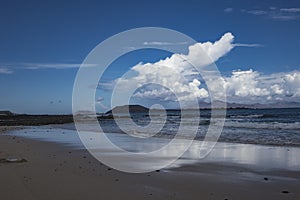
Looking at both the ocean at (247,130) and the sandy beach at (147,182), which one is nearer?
the sandy beach at (147,182)

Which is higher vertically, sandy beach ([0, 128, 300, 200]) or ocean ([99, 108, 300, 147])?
ocean ([99, 108, 300, 147])

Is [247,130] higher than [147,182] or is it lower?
higher

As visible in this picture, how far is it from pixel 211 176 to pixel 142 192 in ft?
8.97

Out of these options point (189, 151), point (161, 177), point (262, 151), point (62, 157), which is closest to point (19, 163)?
point (62, 157)

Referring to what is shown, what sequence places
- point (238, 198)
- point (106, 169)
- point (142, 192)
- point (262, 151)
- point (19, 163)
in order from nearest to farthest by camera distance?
point (238, 198), point (142, 192), point (106, 169), point (19, 163), point (262, 151)

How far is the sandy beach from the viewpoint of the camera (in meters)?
7.39

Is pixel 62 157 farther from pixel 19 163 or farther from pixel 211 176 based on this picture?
pixel 211 176

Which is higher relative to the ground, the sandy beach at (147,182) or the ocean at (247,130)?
the ocean at (247,130)

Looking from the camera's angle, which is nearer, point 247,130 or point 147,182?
point 147,182

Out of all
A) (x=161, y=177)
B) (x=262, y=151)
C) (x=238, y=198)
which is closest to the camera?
(x=238, y=198)

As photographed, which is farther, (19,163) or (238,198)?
(19,163)

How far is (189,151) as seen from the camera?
614 inches

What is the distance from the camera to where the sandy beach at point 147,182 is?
24.3 feet

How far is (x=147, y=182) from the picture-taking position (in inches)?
A: 342
